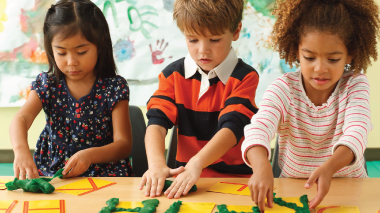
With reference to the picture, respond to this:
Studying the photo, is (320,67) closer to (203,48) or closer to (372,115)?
(203,48)

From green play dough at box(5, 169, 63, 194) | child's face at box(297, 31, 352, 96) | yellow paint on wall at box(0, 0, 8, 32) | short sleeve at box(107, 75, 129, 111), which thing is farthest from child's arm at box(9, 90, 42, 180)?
yellow paint on wall at box(0, 0, 8, 32)

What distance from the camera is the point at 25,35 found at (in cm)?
293

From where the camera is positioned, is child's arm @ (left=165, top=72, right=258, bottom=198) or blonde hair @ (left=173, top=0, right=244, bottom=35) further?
blonde hair @ (left=173, top=0, right=244, bottom=35)

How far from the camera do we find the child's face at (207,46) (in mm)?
1154

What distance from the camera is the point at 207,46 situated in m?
1.16

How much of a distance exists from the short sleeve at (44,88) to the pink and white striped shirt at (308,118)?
0.78 metres

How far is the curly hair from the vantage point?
0.99 meters

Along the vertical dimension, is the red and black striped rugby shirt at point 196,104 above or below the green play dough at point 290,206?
above

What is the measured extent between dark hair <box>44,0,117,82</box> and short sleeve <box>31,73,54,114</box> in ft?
0.14

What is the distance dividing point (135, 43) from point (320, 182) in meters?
2.31

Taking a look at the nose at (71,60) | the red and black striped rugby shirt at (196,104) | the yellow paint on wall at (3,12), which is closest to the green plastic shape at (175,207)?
the red and black striped rugby shirt at (196,104)

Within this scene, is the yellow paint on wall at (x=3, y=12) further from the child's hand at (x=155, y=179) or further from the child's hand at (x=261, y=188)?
the child's hand at (x=261, y=188)

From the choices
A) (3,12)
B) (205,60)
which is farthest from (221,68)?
(3,12)

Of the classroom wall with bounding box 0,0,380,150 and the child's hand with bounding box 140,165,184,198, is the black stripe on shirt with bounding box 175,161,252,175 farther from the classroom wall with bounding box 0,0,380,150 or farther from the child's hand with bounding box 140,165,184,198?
the classroom wall with bounding box 0,0,380,150
